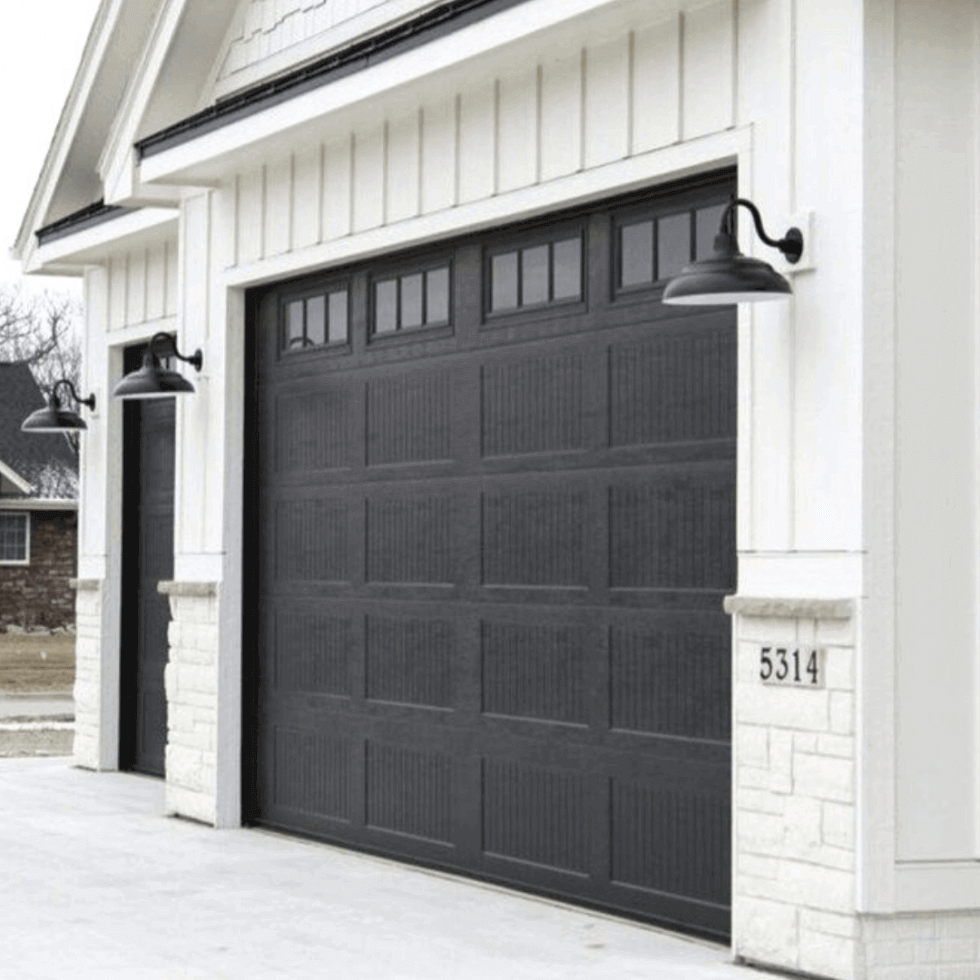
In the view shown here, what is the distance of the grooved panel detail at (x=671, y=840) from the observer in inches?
369

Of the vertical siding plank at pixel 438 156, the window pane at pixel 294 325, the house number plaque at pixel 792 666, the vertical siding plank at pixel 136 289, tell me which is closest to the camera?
the house number plaque at pixel 792 666

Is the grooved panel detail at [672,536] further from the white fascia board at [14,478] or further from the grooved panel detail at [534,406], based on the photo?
the white fascia board at [14,478]

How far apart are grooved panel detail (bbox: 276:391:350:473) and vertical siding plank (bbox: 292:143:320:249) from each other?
0.91 meters

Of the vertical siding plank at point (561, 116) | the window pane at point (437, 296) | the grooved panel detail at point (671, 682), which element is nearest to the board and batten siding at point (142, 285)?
the window pane at point (437, 296)

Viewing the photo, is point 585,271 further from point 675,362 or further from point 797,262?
point 797,262

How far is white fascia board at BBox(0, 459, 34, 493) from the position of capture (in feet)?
141

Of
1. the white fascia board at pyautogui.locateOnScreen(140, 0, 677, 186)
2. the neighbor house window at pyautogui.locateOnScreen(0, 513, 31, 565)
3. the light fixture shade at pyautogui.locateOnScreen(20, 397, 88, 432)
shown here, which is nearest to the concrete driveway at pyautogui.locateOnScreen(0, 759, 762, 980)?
the light fixture shade at pyautogui.locateOnScreen(20, 397, 88, 432)

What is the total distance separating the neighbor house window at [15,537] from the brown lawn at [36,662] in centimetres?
166

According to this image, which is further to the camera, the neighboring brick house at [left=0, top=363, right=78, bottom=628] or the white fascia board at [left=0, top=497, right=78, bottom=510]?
the neighboring brick house at [left=0, top=363, right=78, bottom=628]

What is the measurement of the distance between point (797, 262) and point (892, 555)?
1.22 meters

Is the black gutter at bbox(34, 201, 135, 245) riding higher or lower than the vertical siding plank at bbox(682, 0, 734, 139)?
higher

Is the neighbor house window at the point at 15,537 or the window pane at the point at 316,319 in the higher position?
the window pane at the point at 316,319

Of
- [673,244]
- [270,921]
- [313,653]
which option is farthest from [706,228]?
[313,653]

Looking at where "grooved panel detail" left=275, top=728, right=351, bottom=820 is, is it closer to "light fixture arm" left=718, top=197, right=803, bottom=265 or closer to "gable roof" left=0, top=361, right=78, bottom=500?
"light fixture arm" left=718, top=197, right=803, bottom=265
